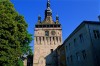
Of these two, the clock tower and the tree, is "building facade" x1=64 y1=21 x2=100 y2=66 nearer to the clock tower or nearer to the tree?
the tree

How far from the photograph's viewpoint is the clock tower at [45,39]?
45.8 m

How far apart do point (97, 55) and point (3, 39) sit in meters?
11.0

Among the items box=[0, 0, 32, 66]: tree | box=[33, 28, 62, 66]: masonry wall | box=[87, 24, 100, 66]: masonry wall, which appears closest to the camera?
box=[0, 0, 32, 66]: tree

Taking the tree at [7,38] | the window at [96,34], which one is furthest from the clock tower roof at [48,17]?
the tree at [7,38]

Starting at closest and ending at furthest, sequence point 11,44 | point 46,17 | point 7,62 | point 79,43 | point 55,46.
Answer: point 7,62 → point 11,44 → point 79,43 → point 55,46 → point 46,17

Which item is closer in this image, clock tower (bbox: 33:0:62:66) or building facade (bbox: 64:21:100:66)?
building facade (bbox: 64:21:100:66)

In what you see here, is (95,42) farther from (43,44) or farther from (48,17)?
(48,17)

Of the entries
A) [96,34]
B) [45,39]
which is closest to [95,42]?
[96,34]

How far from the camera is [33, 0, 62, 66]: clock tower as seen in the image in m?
45.8

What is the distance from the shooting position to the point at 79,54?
24.0 metres

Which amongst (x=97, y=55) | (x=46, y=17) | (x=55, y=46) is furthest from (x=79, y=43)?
(x=46, y=17)

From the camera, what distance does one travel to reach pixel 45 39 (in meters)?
48.1

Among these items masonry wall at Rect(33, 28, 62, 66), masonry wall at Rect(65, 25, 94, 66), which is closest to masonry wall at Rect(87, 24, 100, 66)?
masonry wall at Rect(65, 25, 94, 66)

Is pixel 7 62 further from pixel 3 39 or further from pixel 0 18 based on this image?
pixel 0 18
